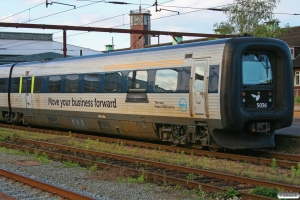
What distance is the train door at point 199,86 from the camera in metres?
12.7

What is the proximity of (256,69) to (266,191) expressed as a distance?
5.28m

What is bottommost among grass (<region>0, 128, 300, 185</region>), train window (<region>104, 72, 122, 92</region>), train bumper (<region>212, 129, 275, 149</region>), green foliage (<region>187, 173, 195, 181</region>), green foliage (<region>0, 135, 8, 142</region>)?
green foliage (<region>0, 135, 8, 142</region>)

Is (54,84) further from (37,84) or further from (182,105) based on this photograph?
(182,105)

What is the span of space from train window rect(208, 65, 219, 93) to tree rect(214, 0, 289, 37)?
1949 cm

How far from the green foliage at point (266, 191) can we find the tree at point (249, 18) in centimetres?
2379

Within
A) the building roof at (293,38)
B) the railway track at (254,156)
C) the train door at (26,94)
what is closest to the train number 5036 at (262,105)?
the railway track at (254,156)

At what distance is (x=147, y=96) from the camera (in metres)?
14.5

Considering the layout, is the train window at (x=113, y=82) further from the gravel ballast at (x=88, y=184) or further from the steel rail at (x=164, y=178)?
the gravel ballast at (x=88, y=184)

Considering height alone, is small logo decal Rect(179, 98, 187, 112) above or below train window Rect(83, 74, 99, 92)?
below

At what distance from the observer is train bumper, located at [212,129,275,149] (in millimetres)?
12703

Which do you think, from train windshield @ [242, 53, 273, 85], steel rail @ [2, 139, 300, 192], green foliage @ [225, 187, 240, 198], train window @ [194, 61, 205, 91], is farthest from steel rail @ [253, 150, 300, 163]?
green foliage @ [225, 187, 240, 198]

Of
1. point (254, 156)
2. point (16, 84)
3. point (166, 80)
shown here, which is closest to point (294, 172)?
point (254, 156)

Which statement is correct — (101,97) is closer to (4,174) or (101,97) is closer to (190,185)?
(4,174)

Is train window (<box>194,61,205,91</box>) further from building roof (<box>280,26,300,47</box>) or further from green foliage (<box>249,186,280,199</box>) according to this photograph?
building roof (<box>280,26,300,47</box>)
